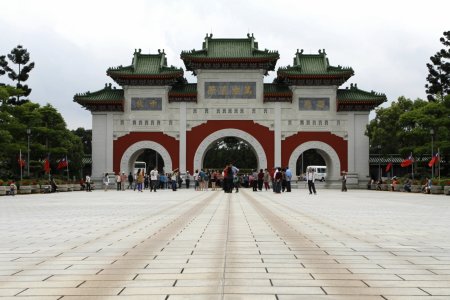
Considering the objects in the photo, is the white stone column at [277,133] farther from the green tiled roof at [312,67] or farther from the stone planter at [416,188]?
the stone planter at [416,188]

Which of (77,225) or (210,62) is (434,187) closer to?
(210,62)

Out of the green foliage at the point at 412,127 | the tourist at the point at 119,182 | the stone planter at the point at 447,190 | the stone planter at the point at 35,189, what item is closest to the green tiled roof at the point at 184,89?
the tourist at the point at 119,182

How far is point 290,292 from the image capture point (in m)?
4.87

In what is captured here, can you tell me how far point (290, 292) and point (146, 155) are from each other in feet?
252

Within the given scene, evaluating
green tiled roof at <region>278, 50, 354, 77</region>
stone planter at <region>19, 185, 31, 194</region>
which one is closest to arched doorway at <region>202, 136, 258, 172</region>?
green tiled roof at <region>278, 50, 354, 77</region>

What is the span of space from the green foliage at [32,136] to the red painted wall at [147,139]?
4.11 meters

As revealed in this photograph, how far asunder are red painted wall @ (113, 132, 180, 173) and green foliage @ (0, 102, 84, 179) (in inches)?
162

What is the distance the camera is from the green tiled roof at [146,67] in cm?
4709

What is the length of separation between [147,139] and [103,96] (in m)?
5.19

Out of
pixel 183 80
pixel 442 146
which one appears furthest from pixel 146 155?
pixel 442 146

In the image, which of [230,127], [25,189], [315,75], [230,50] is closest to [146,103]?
[230,127]

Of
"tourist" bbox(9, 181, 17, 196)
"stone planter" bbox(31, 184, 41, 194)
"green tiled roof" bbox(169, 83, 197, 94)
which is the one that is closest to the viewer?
"tourist" bbox(9, 181, 17, 196)

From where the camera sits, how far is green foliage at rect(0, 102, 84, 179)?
130 feet

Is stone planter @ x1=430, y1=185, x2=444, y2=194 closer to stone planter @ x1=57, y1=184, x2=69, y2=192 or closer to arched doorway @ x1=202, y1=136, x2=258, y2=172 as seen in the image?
stone planter @ x1=57, y1=184, x2=69, y2=192
